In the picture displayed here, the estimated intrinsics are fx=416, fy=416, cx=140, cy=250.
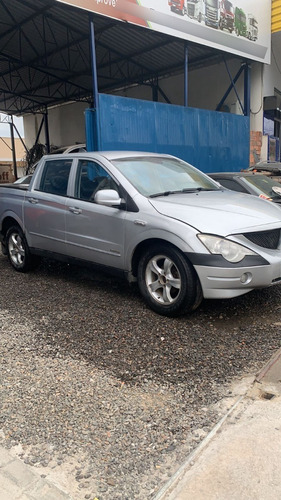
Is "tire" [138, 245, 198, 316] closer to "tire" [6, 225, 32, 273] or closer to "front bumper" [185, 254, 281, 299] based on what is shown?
"front bumper" [185, 254, 281, 299]

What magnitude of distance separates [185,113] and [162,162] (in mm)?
6833

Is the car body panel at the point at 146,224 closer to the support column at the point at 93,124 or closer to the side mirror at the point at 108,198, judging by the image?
the side mirror at the point at 108,198

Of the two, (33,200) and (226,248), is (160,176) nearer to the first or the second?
(226,248)

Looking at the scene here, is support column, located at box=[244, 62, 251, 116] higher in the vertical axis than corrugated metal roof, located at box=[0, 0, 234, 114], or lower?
lower

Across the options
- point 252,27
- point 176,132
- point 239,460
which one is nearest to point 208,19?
point 252,27

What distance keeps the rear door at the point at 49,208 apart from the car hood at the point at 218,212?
61.3 inches

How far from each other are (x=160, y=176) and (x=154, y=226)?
1063 mm

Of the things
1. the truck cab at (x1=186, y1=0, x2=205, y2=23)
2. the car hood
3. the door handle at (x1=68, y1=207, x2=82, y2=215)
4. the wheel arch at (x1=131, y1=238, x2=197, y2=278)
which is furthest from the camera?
the truck cab at (x1=186, y1=0, x2=205, y2=23)

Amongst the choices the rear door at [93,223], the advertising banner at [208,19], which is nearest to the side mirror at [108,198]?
the rear door at [93,223]

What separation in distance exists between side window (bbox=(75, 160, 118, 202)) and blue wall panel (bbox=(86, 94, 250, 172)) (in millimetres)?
4360

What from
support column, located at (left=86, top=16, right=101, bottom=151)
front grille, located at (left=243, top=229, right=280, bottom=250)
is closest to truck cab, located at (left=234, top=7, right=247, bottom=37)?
support column, located at (left=86, top=16, right=101, bottom=151)

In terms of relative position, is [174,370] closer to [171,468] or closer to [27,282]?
[171,468]

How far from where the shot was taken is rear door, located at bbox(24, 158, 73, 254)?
553 cm

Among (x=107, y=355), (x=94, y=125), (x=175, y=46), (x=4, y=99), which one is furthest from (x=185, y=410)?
(x=4, y=99)
